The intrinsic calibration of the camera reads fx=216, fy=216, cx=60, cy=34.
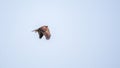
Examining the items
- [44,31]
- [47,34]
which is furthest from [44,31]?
[47,34]

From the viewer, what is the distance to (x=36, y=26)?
12.1ft

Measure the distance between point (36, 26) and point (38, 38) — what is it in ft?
0.68

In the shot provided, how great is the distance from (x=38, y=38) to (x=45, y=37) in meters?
0.15

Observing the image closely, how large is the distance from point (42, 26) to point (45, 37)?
190mm

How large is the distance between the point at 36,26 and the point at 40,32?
25 cm

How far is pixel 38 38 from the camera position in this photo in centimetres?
367

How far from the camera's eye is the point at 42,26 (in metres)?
3.56

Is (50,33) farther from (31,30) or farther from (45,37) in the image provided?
A: (31,30)

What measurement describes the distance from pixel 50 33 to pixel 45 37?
11cm

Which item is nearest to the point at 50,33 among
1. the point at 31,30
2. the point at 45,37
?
the point at 45,37

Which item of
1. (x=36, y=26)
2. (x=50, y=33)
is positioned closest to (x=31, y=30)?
(x=36, y=26)

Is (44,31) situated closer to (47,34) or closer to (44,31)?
(44,31)

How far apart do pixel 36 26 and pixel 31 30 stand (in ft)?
0.36

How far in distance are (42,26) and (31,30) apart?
0.24 m
